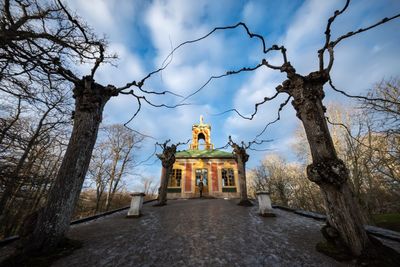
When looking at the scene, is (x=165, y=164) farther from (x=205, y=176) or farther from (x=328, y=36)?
(x=328, y=36)

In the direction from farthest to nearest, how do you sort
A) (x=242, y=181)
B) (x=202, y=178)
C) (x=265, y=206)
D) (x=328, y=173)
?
(x=202, y=178)
(x=242, y=181)
(x=265, y=206)
(x=328, y=173)

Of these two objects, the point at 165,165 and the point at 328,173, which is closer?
the point at 328,173

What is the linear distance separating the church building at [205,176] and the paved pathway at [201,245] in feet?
42.9

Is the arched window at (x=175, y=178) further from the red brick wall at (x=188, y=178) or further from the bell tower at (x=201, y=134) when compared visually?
the bell tower at (x=201, y=134)

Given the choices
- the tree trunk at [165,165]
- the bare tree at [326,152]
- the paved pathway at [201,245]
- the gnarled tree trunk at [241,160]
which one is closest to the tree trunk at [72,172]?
the paved pathway at [201,245]

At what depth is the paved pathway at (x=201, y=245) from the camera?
290cm

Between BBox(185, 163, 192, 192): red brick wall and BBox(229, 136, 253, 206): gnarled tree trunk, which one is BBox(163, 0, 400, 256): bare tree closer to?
BBox(229, 136, 253, 206): gnarled tree trunk

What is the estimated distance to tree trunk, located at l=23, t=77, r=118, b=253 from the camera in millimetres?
3135

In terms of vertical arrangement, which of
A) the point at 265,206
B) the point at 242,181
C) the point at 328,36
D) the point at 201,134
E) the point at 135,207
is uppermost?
the point at 201,134

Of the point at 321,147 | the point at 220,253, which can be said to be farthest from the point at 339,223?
the point at 220,253

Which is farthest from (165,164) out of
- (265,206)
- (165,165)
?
(265,206)

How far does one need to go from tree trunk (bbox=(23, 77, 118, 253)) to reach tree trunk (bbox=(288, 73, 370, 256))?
16.9 ft

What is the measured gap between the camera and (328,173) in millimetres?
3055

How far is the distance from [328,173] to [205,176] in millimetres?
16841
